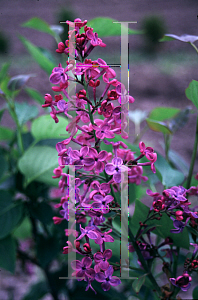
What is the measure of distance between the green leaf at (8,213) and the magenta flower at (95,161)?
16 cm

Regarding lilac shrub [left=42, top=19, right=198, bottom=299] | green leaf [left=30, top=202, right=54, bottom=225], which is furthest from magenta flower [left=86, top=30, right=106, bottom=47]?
green leaf [left=30, top=202, right=54, bottom=225]

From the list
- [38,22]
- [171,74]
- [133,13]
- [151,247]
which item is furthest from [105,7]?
[151,247]

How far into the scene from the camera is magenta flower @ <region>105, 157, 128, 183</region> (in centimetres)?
17

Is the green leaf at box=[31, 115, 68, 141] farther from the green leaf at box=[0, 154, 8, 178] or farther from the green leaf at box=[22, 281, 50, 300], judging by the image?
the green leaf at box=[22, 281, 50, 300]

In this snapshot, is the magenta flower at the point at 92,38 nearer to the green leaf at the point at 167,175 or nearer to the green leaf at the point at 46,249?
the green leaf at the point at 167,175

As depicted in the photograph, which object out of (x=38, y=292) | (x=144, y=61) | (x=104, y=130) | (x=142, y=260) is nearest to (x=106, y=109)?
(x=104, y=130)

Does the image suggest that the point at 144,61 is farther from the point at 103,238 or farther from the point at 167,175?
the point at 103,238

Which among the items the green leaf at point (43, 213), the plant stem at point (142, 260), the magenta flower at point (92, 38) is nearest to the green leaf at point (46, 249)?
the green leaf at point (43, 213)

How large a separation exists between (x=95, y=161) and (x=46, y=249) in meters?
0.22

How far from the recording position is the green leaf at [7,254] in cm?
29

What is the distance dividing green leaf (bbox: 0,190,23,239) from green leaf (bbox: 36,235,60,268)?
7 cm

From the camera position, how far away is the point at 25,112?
380 mm

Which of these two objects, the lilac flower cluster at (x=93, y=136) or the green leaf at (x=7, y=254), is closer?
the lilac flower cluster at (x=93, y=136)

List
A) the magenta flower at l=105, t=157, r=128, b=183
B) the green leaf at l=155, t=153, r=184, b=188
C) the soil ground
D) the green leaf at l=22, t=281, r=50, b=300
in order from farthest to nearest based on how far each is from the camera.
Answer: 1. the soil ground
2. the green leaf at l=22, t=281, r=50, b=300
3. the green leaf at l=155, t=153, r=184, b=188
4. the magenta flower at l=105, t=157, r=128, b=183
